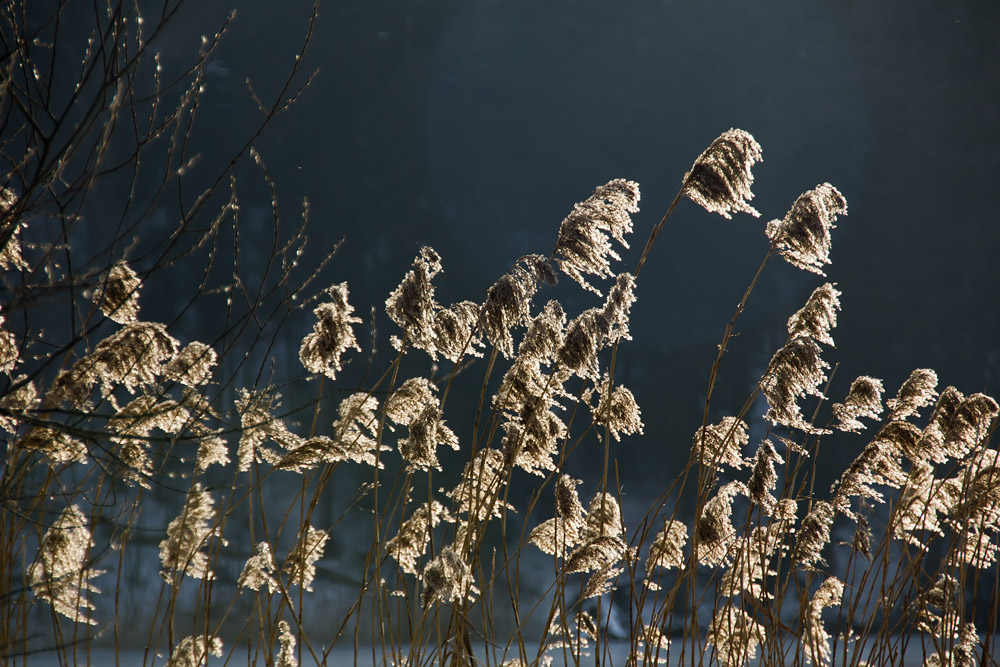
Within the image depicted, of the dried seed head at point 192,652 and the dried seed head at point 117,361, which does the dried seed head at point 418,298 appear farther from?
the dried seed head at point 192,652

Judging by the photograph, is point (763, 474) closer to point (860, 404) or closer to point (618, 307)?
point (860, 404)

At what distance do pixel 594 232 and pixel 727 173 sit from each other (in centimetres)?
28

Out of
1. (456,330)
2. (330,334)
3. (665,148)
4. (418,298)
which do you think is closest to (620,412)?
(456,330)

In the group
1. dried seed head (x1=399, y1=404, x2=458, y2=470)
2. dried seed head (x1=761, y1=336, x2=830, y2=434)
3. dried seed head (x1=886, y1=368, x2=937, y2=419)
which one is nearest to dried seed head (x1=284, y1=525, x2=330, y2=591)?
dried seed head (x1=399, y1=404, x2=458, y2=470)

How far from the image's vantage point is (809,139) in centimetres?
650

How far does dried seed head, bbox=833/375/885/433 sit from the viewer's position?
162cm

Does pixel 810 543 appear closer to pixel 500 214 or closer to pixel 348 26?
pixel 500 214

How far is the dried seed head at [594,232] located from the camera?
1.42 m

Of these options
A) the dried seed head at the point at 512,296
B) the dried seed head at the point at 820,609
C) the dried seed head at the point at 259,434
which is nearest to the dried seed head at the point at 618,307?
the dried seed head at the point at 512,296

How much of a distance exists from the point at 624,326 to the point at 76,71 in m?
6.04

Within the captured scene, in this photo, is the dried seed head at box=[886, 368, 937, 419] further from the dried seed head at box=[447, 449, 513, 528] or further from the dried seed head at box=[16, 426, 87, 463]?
the dried seed head at box=[16, 426, 87, 463]

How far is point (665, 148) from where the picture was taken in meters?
6.34

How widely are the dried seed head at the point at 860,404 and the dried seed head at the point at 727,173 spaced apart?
0.50 meters

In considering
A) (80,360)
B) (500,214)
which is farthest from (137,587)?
(80,360)
